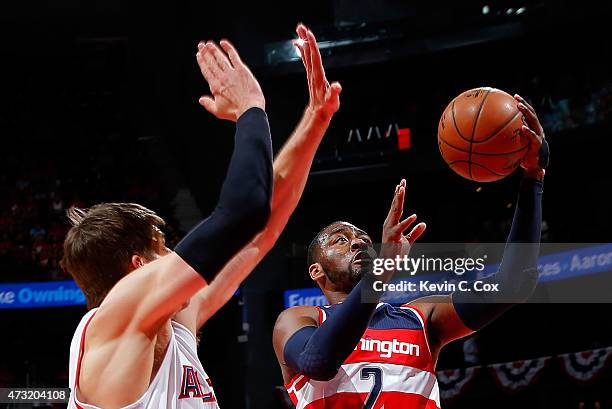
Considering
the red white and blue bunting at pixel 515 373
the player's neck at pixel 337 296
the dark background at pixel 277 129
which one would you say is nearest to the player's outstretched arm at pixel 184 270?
the player's neck at pixel 337 296

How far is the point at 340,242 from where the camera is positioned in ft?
11.5

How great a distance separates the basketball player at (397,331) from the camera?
2.74 meters

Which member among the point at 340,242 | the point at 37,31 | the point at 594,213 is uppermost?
the point at 37,31

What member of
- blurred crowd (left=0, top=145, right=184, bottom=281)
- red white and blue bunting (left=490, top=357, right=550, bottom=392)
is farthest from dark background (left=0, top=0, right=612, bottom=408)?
red white and blue bunting (left=490, top=357, right=550, bottom=392)

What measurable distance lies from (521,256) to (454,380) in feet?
23.2

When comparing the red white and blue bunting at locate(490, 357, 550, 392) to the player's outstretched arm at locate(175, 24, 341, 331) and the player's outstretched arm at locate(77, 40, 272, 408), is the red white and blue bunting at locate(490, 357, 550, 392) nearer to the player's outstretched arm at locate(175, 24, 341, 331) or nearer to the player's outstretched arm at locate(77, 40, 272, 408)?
the player's outstretched arm at locate(175, 24, 341, 331)

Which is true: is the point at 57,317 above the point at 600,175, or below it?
below

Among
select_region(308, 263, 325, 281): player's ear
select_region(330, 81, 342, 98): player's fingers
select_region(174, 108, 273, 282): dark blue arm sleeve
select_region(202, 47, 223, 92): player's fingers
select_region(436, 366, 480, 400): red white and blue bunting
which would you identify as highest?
select_region(202, 47, 223, 92): player's fingers

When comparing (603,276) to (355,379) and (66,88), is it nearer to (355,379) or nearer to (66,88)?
(355,379)

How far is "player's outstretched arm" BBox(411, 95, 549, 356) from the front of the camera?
2.97 m

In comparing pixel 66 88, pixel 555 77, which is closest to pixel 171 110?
pixel 66 88

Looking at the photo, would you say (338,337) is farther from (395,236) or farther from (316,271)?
(316,271)

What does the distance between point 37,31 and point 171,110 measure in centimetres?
346

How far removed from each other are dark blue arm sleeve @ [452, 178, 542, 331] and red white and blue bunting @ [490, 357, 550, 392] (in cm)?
693
